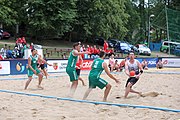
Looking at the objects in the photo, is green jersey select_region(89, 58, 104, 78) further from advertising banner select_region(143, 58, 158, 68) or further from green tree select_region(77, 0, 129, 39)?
green tree select_region(77, 0, 129, 39)

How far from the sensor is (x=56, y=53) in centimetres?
3006

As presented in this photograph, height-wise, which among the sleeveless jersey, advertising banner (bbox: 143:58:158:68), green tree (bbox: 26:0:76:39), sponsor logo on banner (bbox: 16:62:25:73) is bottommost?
advertising banner (bbox: 143:58:158:68)

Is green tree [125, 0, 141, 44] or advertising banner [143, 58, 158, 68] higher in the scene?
green tree [125, 0, 141, 44]

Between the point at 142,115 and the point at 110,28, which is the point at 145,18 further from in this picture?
the point at 142,115

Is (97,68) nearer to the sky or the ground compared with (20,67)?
nearer to the sky

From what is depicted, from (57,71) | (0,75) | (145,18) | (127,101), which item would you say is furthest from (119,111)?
(145,18)

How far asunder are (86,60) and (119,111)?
15.5 metres

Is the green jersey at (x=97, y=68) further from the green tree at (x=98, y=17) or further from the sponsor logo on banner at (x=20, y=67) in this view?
the green tree at (x=98, y=17)

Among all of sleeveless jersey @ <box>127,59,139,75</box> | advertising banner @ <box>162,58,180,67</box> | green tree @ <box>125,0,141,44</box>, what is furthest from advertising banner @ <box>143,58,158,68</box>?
green tree @ <box>125,0,141,44</box>

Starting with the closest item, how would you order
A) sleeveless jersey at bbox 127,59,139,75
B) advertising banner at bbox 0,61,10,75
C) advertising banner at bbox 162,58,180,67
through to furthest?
sleeveless jersey at bbox 127,59,139,75
advertising banner at bbox 0,61,10,75
advertising banner at bbox 162,58,180,67

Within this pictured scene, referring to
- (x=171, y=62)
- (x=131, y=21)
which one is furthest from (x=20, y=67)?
(x=131, y=21)

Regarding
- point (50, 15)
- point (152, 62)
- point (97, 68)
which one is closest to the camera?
point (97, 68)

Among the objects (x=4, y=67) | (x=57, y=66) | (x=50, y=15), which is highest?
(x=50, y=15)

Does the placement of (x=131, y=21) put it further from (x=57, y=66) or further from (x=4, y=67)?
(x=4, y=67)
